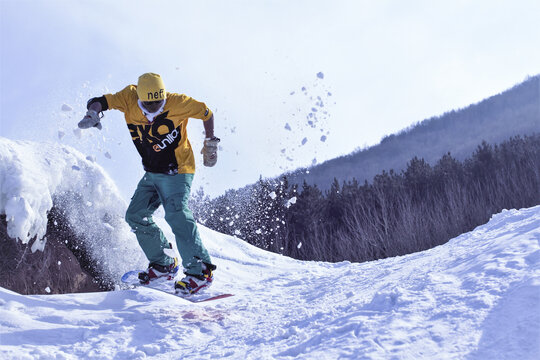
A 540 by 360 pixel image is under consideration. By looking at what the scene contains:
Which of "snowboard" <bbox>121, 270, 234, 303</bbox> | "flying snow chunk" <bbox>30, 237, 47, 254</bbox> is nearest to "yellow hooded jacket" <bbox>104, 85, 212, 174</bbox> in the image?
"snowboard" <bbox>121, 270, 234, 303</bbox>

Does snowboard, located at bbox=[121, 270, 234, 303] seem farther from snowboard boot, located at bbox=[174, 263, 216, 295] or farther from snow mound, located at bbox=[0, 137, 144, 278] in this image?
snow mound, located at bbox=[0, 137, 144, 278]

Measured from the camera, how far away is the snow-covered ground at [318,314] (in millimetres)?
2182

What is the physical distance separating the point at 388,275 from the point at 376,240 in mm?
22197

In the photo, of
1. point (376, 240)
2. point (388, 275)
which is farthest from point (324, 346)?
point (376, 240)

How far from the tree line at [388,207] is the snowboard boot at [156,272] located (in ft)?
44.9

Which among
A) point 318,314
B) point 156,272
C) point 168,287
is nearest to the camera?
point 318,314

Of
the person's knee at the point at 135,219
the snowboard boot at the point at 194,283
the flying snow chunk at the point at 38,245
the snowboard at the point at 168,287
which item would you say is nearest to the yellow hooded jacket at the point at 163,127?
the person's knee at the point at 135,219

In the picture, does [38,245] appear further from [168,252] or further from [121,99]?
[121,99]

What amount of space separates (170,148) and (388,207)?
3100 cm

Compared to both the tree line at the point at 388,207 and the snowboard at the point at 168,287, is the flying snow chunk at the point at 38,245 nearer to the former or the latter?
the snowboard at the point at 168,287

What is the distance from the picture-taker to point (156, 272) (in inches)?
179

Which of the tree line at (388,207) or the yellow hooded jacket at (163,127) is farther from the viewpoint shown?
the tree line at (388,207)

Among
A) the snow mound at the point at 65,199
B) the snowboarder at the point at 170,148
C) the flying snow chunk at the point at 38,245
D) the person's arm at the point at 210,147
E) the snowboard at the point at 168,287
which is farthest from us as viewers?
the flying snow chunk at the point at 38,245

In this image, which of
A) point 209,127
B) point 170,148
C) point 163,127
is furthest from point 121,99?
point 209,127
